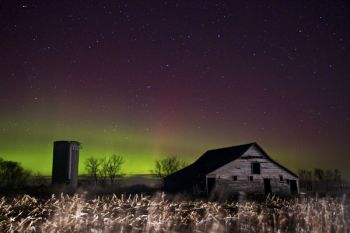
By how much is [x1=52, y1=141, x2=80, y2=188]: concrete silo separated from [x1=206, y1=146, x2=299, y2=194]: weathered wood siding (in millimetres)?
15966

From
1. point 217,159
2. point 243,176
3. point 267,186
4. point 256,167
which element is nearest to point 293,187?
point 267,186

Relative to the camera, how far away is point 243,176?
36.4 metres

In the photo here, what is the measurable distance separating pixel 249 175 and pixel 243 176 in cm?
75

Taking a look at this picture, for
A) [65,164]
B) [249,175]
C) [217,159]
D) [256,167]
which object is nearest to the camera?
[249,175]

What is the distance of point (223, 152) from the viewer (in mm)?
42094

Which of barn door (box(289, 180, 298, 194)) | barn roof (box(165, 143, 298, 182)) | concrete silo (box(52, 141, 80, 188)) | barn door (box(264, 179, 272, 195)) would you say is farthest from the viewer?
concrete silo (box(52, 141, 80, 188))

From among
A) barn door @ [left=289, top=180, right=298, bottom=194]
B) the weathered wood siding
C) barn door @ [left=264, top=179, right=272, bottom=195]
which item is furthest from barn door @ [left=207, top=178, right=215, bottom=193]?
barn door @ [left=289, top=180, right=298, bottom=194]

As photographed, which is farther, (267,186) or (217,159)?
(217,159)

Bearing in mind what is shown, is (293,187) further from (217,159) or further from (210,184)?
(210,184)

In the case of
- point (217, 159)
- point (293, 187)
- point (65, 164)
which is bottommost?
point (293, 187)

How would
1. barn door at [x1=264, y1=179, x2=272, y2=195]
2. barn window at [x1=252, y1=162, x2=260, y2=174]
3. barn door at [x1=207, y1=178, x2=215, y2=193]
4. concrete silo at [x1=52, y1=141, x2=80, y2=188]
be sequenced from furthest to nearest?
concrete silo at [x1=52, y1=141, x2=80, y2=188] < barn window at [x1=252, y1=162, x2=260, y2=174] < barn door at [x1=264, y1=179, x2=272, y2=195] < barn door at [x1=207, y1=178, x2=215, y2=193]

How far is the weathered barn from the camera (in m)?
35.4

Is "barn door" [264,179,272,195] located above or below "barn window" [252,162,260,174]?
below

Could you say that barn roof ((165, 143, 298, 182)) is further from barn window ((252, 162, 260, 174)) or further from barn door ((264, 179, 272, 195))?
barn door ((264, 179, 272, 195))
